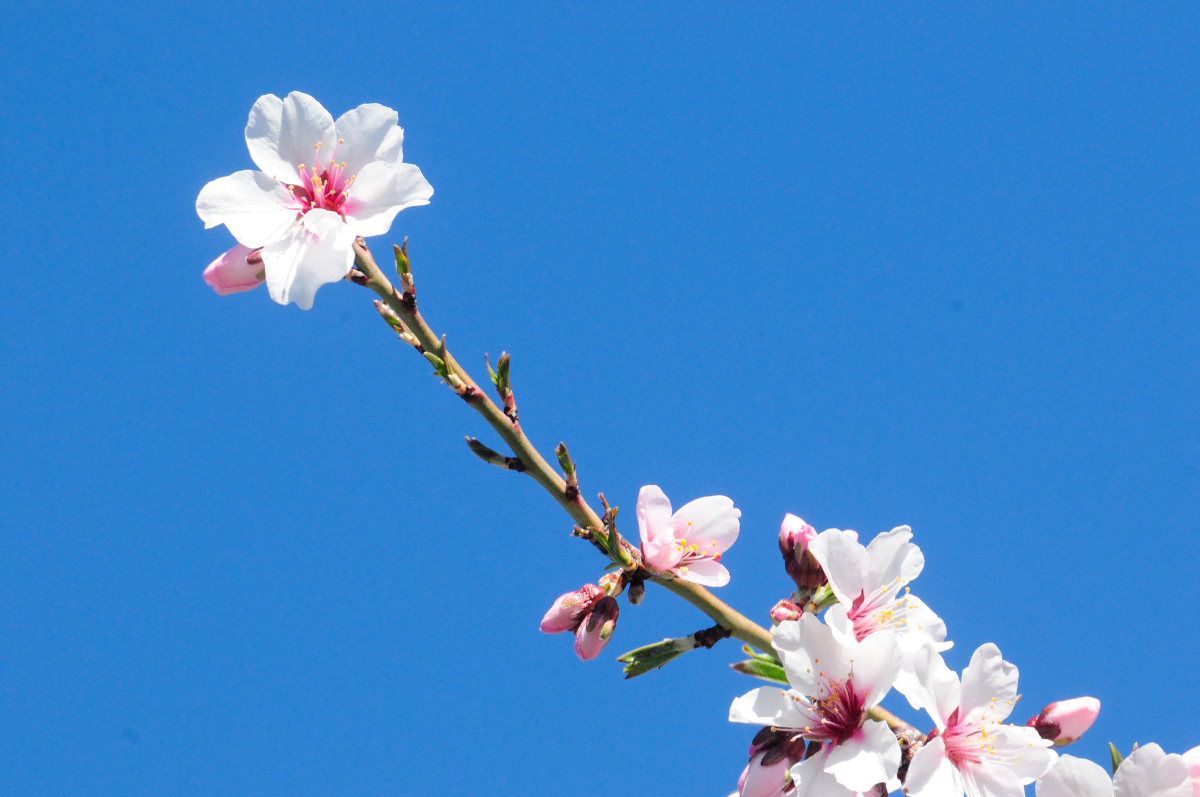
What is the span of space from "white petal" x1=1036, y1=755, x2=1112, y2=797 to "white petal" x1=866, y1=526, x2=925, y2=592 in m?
0.49

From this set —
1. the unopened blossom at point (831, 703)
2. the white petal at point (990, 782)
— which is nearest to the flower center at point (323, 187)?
the unopened blossom at point (831, 703)

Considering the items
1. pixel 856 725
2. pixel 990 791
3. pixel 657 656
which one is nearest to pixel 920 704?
pixel 856 725

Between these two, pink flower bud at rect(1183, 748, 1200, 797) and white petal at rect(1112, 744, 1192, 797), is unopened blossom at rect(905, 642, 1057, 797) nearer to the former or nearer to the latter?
white petal at rect(1112, 744, 1192, 797)

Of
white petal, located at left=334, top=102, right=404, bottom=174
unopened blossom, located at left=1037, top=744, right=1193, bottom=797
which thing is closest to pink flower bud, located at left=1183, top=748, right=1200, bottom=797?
unopened blossom, located at left=1037, top=744, right=1193, bottom=797

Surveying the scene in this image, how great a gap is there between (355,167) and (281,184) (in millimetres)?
188

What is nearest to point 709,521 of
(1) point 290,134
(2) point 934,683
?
(2) point 934,683

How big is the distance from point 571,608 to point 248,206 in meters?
1.24

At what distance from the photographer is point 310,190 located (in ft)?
7.23

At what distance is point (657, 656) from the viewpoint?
2.07 metres

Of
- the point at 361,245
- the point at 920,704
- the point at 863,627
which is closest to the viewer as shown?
the point at 920,704

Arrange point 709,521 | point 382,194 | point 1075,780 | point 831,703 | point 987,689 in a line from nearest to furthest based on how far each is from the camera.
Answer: point 1075,780
point 831,703
point 987,689
point 382,194
point 709,521

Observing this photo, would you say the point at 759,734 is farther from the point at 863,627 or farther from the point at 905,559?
the point at 905,559

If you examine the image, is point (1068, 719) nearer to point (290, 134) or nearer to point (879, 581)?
point (879, 581)

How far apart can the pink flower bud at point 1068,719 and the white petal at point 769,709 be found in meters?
0.72
